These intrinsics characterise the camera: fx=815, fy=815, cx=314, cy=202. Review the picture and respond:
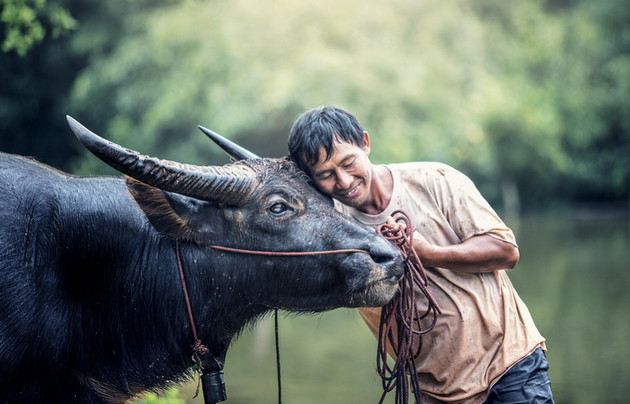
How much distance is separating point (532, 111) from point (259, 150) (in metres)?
20.0

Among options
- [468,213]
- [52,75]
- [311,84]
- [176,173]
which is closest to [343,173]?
[468,213]

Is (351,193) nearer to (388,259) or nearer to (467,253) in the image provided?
(388,259)

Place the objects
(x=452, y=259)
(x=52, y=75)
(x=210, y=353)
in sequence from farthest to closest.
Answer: (x=52, y=75) → (x=210, y=353) → (x=452, y=259)

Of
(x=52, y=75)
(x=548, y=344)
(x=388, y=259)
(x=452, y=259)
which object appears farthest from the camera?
(x=52, y=75)

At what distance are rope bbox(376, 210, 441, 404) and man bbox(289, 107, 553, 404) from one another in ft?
0.21

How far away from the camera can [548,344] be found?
478 inches

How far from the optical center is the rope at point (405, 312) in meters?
3.54

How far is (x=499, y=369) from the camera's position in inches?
143

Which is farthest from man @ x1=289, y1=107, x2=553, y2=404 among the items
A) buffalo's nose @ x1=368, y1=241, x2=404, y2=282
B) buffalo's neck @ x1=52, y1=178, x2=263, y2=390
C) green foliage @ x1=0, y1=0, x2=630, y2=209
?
green foliage @ x1=0, y1=0, x2=630, y2=209

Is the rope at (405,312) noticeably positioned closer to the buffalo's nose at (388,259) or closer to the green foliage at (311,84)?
the buffalo's nose at (388,259)

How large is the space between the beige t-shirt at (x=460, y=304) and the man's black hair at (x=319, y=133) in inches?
12.6

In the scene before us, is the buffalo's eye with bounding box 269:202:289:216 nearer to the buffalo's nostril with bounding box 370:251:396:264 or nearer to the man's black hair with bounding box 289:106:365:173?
the man's black hair with bounding box 289:106:365:173

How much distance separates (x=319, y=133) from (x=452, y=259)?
2.70ft

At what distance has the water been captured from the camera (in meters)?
9.89
